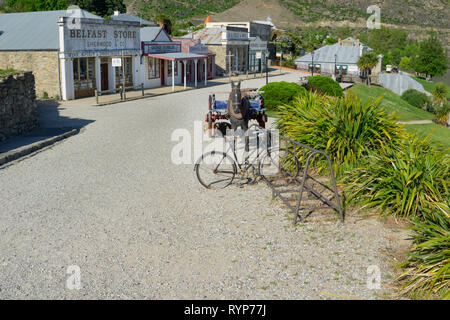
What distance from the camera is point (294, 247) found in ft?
24.2

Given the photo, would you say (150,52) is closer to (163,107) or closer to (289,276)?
(163,107)

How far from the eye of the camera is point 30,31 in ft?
94.9

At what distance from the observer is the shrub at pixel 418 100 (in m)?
52.8

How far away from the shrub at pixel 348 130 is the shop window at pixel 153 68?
2462cm

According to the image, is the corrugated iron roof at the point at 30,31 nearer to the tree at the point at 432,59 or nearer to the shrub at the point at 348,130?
the shrub at the point at 348,130

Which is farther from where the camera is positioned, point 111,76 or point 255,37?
→ point 255,37

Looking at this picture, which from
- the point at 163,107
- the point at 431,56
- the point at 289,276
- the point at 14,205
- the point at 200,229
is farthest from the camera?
the point at 431,56

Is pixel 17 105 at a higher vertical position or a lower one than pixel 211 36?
lower

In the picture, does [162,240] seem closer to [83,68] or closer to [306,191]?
[306,191]

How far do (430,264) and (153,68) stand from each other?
103ft

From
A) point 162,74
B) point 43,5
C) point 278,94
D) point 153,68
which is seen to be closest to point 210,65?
point 162,74

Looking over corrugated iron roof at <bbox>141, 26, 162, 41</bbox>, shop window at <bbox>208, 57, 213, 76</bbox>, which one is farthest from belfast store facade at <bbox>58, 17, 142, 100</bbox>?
shop window at <bbox>208, 57, 213, 76</bbox>
